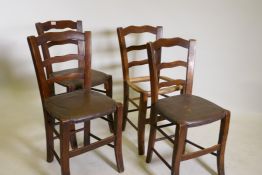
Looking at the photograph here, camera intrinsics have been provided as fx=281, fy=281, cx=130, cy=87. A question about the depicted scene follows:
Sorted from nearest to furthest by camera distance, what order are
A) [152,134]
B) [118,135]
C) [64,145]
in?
[64,145], [118,135], [152,134]

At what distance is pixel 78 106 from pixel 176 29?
147cm

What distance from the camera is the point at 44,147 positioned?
2367 mm

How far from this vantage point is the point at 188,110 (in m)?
1.87

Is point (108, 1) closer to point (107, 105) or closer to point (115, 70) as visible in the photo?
point (115, 70)

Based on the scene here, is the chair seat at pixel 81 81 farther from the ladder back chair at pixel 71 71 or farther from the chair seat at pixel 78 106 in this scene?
the chair seat at pixel 78 106

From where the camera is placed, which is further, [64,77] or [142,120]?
[142,120]

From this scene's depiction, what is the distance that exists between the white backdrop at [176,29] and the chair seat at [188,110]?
1038 mm

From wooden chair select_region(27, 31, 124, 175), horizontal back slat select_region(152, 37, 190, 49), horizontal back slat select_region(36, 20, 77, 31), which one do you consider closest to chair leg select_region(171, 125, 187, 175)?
wooden chair select_region(27, 31, 124, 175)

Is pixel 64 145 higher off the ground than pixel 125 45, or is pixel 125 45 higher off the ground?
pixel 125 45

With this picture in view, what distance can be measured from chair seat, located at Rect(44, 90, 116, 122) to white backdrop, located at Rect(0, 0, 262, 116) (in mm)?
1064

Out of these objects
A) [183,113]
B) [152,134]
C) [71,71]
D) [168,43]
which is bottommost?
[152,134]

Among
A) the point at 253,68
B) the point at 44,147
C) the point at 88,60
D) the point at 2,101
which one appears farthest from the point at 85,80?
the point at 253,68

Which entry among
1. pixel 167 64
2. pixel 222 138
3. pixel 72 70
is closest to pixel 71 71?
pixel 72 70

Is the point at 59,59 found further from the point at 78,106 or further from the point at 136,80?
the point at 136,80
